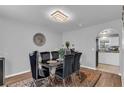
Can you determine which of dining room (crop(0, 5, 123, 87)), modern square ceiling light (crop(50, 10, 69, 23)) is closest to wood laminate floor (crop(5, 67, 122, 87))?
dining room (crop(0, 5, 123, 87))

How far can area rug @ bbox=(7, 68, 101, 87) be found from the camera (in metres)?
1.59

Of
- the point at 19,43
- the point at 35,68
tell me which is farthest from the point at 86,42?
the point at 19,43

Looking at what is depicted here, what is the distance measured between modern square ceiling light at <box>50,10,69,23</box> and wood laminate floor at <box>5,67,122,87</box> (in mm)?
830

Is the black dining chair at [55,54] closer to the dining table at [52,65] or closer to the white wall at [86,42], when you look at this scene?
the dining table at [52,65]

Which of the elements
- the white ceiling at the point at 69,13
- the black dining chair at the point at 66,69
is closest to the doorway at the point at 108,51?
the white ceiling at the point at 69,13

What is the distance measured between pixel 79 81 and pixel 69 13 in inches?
36.3

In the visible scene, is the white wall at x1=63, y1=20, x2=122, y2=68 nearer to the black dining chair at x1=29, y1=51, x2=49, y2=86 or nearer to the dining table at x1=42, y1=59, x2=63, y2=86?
the dining table at x1=42, y1=59, x2=63, y2=86

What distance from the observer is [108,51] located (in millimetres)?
1686

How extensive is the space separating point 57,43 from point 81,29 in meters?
0.40

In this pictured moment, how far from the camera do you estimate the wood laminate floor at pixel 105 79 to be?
154 cm

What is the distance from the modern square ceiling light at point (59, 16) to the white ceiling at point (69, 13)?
0.05 meters
